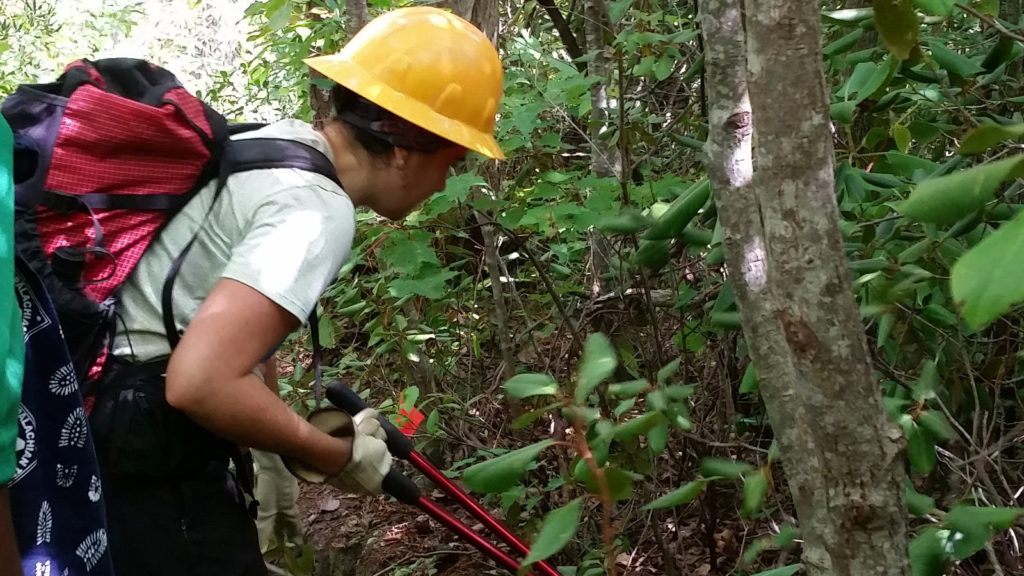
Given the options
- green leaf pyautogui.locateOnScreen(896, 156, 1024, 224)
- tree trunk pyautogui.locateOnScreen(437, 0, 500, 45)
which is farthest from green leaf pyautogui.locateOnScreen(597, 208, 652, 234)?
tree trunk pyautogui.locateOnScreen(437, 0, 500, 45)

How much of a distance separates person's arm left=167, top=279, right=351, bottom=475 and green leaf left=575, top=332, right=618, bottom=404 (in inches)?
22.5

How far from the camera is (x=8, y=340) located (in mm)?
972

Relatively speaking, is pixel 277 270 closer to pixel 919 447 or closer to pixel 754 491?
pixel 754 491

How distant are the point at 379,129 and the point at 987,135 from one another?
141 centimetres

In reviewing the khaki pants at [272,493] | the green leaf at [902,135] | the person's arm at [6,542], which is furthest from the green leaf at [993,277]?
the khaki pants at [272,493]

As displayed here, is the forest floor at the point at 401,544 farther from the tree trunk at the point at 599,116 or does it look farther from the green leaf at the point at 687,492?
the green leaf at the point at 687,492

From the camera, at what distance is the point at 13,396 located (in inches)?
39.1

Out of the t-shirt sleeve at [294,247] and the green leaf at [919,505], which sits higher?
the t-shirt sleeve at [294,247]

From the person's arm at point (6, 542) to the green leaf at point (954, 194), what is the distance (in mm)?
1040

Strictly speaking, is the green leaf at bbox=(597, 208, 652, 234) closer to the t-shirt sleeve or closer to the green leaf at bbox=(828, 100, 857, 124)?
the green leaf at bbox=(828, 100, 857, 124)

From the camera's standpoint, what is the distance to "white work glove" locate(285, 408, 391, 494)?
2004mm

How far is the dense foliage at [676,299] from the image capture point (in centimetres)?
148

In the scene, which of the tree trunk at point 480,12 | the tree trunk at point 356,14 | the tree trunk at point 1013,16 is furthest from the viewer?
the tree trunk at point 480,12

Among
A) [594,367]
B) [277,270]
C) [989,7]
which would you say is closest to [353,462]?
[277,270]
